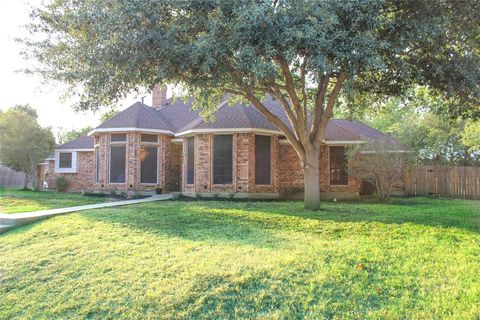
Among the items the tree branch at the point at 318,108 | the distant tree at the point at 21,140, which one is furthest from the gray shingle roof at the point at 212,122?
the distant tree at the point at 21,140

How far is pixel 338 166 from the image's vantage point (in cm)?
1712

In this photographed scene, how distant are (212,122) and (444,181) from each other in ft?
40.7

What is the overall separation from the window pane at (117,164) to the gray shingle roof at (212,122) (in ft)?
3.64

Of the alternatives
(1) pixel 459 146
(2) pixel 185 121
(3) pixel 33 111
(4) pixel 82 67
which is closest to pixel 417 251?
(4) pixel 82 67

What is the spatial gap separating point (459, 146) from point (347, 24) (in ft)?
60.0

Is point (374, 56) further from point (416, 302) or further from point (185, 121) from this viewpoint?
point (185, 121)

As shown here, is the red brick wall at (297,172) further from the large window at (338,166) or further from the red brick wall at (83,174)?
the red brick wall at (83,174)

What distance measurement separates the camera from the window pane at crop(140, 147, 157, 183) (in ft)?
56.9

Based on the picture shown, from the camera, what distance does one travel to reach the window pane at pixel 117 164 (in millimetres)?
17250

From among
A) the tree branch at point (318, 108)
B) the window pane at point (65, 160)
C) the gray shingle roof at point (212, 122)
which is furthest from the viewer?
the window pane at point (65, 160)

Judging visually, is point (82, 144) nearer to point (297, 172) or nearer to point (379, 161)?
point (297, 172)

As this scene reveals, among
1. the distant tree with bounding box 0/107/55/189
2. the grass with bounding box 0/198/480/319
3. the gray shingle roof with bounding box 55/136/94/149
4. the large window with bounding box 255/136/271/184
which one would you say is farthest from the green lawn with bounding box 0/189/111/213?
the distant tree with bounding box 0/107/55/189

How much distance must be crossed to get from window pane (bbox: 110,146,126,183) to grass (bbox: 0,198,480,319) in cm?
908

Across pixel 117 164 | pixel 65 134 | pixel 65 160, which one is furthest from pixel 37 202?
pixel 65 134
